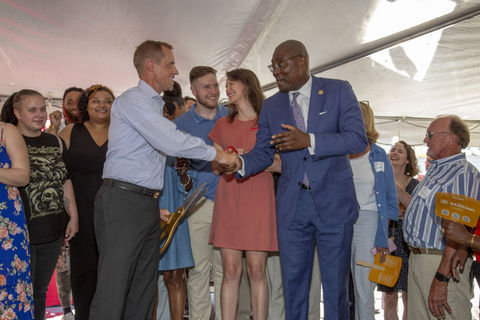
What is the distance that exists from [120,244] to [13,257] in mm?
645

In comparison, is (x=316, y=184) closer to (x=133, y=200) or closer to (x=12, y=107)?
(x=133, y=200)

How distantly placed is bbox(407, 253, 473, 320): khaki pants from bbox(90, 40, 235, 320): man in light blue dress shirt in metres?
1.52

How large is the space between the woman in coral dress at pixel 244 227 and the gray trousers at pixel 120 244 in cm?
55

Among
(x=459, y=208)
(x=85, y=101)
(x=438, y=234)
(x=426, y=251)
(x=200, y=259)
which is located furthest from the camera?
(x=85, y=101)

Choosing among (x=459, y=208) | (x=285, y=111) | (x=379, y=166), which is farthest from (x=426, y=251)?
(x=285, y=111)

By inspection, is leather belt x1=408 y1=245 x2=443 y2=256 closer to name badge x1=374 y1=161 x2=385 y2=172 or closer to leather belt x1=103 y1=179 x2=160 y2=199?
name badge x1=374 y1=161 x2=385 y2=172

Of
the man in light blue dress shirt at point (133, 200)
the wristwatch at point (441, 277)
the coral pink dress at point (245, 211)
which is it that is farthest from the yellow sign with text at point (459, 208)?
the man in light blue dress shirt at point (133, 200)

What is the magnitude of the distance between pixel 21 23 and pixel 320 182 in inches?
153

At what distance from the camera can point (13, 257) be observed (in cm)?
202

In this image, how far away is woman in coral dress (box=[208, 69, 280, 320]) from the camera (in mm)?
2387

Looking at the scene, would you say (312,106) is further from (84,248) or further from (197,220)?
(84,248)

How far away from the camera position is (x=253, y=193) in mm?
2482

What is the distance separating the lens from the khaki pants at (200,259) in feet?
9.36

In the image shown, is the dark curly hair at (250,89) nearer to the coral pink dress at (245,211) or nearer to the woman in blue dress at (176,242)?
the coral pink dress at (245,211)
